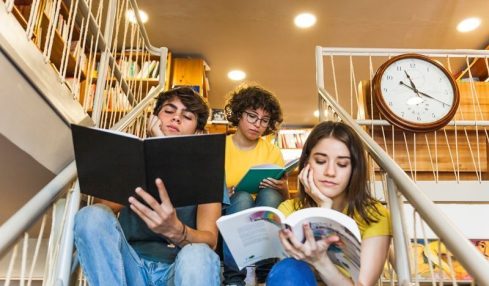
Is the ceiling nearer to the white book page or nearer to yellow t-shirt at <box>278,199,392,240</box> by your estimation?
yellow t-shirt at <box>278,199,392,240</box>

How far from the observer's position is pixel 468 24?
12.6 ft

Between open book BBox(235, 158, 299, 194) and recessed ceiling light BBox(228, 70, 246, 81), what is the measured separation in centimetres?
305

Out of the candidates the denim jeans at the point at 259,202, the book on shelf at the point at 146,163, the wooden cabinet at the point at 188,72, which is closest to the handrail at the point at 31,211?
the book on shelf at the point at 146,163

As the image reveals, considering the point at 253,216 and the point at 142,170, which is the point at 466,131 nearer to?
the point at 253,216

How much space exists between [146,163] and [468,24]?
12.3 feet

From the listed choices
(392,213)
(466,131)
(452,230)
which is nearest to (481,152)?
(466,131)

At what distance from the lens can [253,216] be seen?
1043 mm

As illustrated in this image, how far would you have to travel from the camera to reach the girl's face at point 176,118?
158cm

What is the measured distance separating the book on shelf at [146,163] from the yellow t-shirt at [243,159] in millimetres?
912

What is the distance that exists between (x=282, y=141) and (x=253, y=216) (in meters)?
3.84

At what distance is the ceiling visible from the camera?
12.0 feet

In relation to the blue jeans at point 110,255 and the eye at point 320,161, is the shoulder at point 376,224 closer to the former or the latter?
the eye at point 320,161

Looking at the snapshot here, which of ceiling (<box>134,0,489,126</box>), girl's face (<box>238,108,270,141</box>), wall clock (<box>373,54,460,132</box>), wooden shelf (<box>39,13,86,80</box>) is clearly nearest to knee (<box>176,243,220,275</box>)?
girl's face (<box>238,108,270,141</box>)

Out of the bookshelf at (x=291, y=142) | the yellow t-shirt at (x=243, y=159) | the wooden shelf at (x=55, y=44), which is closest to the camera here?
the yellow t-shirt at (x=243, y=159)
